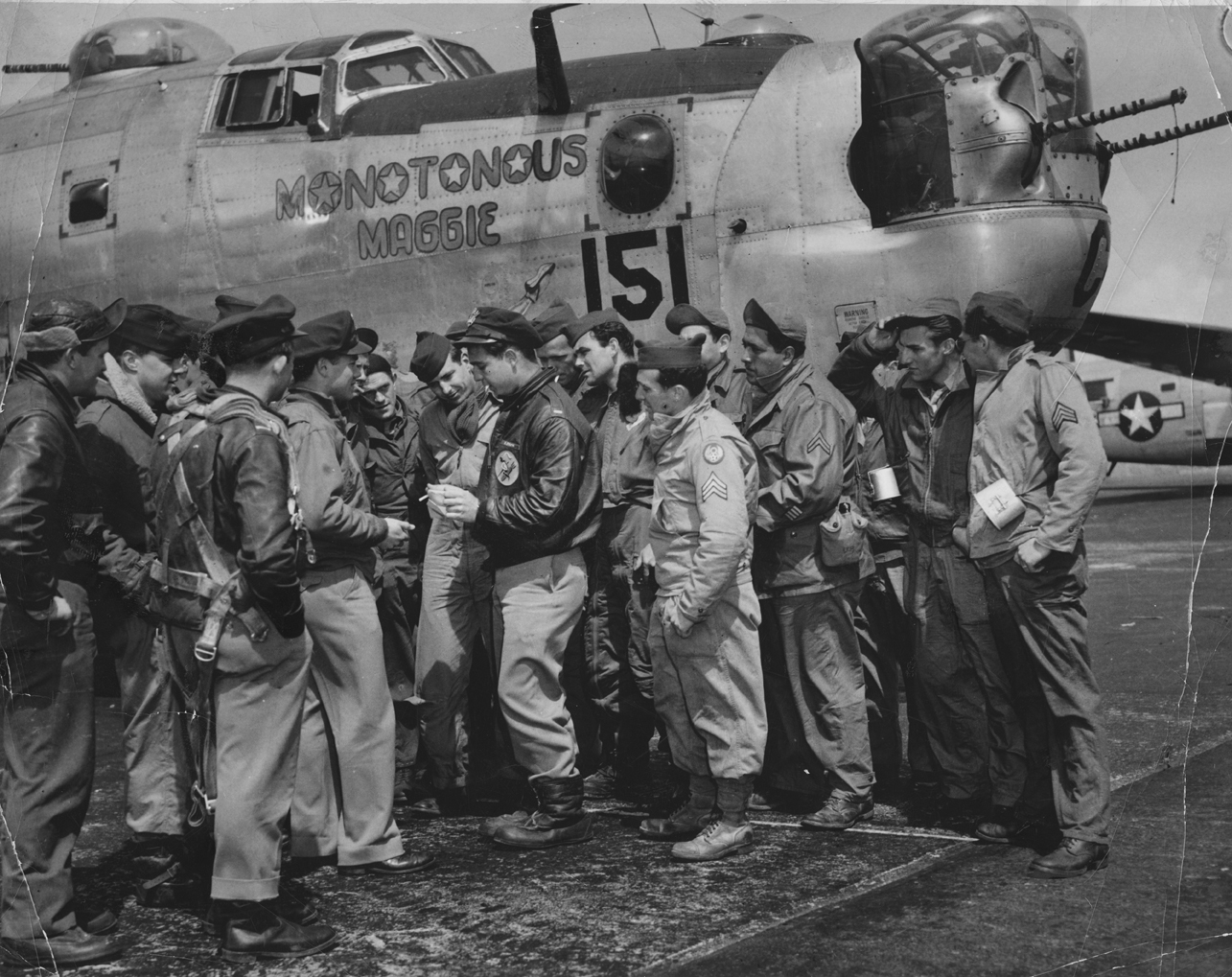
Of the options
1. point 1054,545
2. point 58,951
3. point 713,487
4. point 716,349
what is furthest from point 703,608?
point 58,951

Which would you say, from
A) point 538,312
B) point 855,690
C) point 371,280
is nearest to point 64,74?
point 371,280

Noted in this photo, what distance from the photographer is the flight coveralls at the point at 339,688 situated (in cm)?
499

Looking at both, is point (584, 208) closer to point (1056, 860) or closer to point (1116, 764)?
point (1116, 764)

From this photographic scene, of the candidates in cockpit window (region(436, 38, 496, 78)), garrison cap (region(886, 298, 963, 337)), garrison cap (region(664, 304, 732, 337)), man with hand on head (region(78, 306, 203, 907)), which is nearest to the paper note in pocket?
garrison cap (region(886, 298, 963, 337))

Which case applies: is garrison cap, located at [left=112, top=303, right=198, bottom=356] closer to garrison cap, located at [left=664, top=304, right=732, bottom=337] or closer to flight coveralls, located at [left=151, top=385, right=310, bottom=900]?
flight coveralls, located at [left=151, top=385, right=310, bottom=900]

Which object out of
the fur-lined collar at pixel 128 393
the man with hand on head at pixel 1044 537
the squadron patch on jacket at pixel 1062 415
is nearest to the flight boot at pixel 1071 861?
the man with hand on head at pixel 1044 537

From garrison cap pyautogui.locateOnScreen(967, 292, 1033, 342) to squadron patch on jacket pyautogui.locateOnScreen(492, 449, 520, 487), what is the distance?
1940mm

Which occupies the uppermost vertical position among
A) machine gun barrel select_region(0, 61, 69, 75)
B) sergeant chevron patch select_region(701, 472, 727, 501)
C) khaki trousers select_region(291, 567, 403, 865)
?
machine gun barrel select_region(0, 61, 69, 75)

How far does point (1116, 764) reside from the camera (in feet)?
19.5

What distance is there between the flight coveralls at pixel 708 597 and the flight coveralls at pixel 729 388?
102 centimetres

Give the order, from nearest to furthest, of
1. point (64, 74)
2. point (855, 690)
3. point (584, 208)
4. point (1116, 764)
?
1. point (855, 690)
2. point (1116, 764)
3. point (584, 208)
4. point (64, 74)

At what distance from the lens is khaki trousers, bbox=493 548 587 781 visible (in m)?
5.30

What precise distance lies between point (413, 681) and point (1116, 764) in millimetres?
3430

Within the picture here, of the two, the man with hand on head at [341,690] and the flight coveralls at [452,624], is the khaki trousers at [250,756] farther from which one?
the flight coveralls at [452,624]
